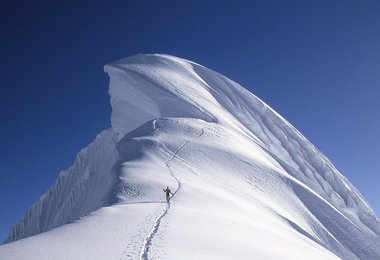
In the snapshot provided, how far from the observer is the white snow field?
50.6 ft

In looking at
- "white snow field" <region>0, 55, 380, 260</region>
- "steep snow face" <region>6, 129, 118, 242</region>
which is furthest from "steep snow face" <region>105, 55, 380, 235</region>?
"steep snow face" <region>6, 129, 118, 242</region>

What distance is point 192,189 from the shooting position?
2881cm

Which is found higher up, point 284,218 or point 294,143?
point 294,143

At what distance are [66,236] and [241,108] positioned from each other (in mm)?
65927

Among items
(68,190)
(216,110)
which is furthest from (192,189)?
(68,190)

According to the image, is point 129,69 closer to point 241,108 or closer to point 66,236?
point 241,108

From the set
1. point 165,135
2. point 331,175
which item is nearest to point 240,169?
point 165,135

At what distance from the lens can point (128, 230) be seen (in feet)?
53.4

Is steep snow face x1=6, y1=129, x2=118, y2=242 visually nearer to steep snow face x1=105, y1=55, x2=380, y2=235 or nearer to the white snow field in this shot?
the white snow field

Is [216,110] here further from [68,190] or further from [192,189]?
[68,190]

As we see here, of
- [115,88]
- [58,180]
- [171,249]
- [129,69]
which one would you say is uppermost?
[129,69]

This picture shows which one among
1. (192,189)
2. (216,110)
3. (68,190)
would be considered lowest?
(68,190)

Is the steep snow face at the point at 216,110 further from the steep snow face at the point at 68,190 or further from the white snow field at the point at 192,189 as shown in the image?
the steep snow face at the point at 68,190

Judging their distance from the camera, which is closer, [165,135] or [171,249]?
[171,249]
